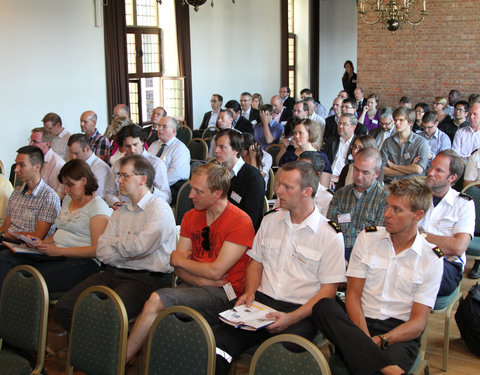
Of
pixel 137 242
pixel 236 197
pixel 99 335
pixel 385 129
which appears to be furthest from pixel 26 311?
pixel 385 129

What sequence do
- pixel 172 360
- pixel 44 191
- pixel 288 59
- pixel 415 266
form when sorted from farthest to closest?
1. pixel 288 59
2. pixel 44 191
3. pixel 415 266
4. pixel 172 360

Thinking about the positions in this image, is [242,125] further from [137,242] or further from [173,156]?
[137,242]

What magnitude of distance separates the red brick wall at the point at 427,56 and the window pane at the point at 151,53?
4.60 metres

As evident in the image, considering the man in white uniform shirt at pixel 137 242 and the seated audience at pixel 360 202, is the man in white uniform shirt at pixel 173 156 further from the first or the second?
the seated audience at pixel 360 202

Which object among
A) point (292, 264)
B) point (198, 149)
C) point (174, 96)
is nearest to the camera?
point (292, 264)

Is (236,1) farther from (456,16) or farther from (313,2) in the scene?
(456,16)

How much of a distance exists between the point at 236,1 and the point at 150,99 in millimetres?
3314

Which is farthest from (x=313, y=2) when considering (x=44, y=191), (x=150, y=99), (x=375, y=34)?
(x=44, y=191)

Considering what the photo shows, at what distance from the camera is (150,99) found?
1052 centimetres

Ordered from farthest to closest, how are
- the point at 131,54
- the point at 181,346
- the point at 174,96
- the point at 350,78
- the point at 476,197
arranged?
the point at 350,78 < the point at 174,96 < the point at 131,54 < the point at 476,197 < the point at 181,346

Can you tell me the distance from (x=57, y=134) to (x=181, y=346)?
17.8 feet

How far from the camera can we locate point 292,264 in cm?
296

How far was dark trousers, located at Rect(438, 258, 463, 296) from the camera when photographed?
324cm

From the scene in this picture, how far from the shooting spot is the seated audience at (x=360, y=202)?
363 centimetres
